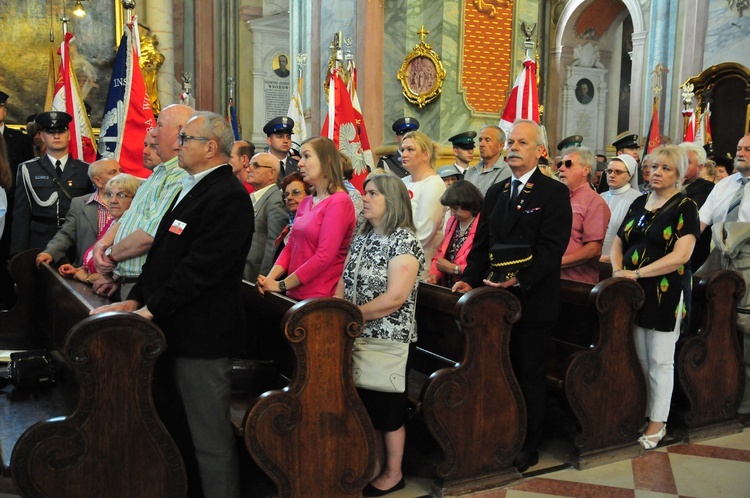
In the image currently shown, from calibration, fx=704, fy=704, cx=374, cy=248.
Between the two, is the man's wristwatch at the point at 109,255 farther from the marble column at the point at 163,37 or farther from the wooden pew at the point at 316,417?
the marble column at the point at 163,37

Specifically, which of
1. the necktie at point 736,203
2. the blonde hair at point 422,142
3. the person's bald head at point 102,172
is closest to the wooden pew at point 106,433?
the person's bald head at point 102,172

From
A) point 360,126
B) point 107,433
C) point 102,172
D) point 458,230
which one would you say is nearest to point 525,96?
point 360,126

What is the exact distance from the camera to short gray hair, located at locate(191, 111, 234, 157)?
110 inches

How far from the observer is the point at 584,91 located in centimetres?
1658

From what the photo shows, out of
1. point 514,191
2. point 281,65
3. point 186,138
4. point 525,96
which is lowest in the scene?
point 514,191

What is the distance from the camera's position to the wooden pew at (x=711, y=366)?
4.14 metres

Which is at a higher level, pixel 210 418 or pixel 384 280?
pixel 384 280

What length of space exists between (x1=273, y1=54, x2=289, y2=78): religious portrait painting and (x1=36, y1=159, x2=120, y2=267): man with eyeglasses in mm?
12036

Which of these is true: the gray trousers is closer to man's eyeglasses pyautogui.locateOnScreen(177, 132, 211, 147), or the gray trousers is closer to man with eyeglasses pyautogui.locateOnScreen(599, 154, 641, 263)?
man's eyeglasses pyautogui.locateOnScreen(177, 132, 211, 147)

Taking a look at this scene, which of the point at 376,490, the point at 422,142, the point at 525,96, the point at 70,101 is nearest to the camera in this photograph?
the point at 376,490

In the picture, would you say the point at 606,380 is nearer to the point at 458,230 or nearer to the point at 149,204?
the point at 458,230

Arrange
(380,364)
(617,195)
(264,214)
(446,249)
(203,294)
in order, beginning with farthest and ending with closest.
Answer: (617,195) → (264,214) → (446,249) → (380,364) → (203,294)

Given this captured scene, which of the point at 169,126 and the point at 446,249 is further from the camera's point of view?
the point at 446,249

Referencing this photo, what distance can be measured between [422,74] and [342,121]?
1435mm
